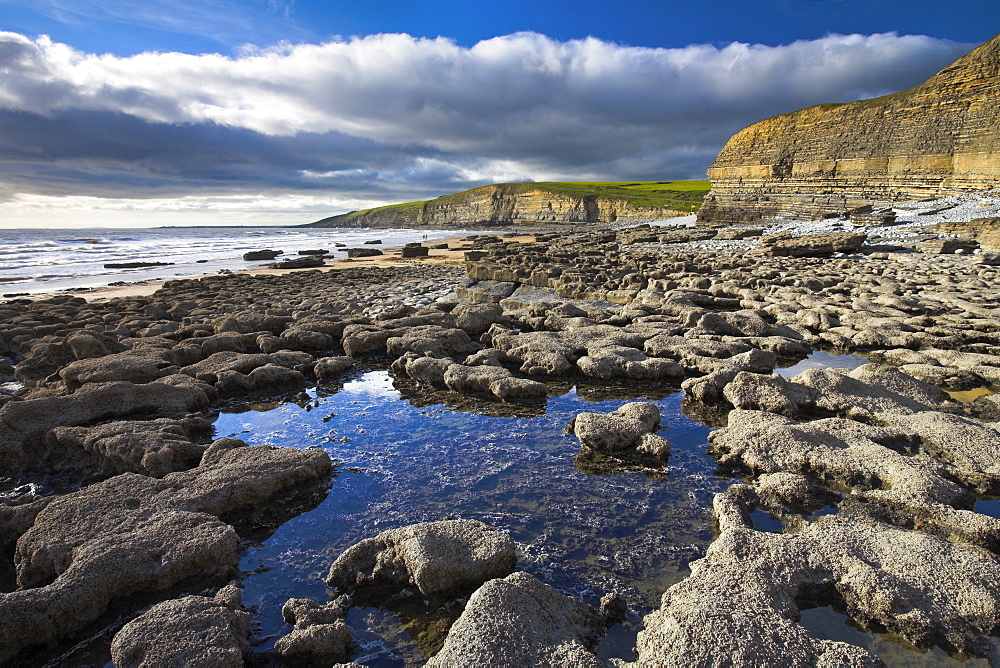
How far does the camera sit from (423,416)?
6.42m

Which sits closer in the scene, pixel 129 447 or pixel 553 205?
pixel 129 447

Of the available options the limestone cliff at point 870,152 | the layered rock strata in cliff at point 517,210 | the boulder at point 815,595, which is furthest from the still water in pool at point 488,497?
the layered rock strata in cliff at point 517,210

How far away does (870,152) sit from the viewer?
Answer: 35.2m

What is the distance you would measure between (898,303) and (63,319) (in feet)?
61.8

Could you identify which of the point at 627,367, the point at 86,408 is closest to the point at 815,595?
the point at 627,367

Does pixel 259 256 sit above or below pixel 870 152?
below

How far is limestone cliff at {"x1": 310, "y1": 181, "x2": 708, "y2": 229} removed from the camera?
76.1 metres

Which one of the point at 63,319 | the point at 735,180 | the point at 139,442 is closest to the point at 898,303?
the point at 139,442

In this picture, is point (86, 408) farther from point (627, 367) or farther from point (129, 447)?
point (627, 367)

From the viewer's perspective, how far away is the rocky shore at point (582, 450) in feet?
9.50

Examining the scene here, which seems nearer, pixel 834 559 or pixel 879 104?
pixel 834 559

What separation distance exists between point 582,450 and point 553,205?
94.4m

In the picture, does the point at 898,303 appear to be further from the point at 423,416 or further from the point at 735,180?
the point at 735,180

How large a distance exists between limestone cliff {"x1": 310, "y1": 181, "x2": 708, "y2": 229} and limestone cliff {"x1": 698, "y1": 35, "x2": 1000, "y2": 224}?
23022 millimetres
